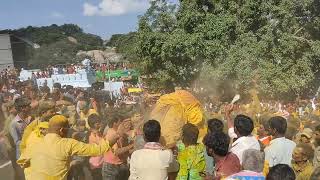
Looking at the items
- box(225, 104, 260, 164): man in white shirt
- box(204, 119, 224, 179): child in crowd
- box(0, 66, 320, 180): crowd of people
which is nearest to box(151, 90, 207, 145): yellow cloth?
box(0, 66, 320, 180): crowd of people

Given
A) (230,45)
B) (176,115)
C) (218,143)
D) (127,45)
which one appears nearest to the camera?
(218,143)

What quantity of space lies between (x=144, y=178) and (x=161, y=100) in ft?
Result: 8.44

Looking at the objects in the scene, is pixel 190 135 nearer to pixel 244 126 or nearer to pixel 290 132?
pixel 244 126

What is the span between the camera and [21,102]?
8.23 metres

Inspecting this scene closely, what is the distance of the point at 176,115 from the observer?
23.2 ft

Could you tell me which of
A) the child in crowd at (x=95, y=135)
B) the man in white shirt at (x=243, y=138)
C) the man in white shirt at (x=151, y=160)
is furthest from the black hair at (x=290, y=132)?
the child in crowd at (x=95, y=135)

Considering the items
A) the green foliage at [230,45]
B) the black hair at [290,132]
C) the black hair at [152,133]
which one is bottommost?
the black hair at [290,132]

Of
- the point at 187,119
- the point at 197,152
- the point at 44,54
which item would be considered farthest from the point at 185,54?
the point at 44,54

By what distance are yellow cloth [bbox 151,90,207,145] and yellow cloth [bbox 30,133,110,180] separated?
178cm

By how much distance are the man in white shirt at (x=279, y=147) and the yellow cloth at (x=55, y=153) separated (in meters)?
1.85

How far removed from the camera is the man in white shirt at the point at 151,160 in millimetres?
4906

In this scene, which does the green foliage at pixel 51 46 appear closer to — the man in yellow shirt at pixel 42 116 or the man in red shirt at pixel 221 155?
the man in yellow shirt at pixel 42 116

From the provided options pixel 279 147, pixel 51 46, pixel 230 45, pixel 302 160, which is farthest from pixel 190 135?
pixel 51 46

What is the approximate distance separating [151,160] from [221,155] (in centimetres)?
68
